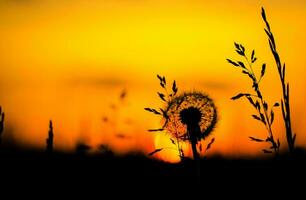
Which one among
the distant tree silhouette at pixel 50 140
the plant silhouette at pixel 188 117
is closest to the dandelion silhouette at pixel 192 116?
the plant silhouette at pixel 188 117

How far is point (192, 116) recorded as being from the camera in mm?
5371

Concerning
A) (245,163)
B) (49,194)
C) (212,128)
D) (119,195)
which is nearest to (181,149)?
(49,194)

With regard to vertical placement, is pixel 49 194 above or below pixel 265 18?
below

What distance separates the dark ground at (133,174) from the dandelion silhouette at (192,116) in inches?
11.3

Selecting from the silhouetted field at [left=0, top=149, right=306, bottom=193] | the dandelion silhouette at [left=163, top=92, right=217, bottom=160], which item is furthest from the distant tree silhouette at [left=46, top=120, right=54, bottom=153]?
the dandelion silhouette at [left=163, top=92, right=217, bottom=160]

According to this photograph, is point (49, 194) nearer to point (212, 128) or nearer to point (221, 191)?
point (212, 128)

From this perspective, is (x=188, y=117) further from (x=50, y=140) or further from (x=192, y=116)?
(x=50, y=140)

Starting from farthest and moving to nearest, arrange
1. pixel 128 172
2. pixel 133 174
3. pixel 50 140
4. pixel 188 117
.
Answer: pixel 133 174, pixel 128 172, pixel 188 117, pixel 50 140

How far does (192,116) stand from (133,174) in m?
2.24

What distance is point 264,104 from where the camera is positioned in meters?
3.48

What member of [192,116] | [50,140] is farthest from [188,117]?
[50,140]

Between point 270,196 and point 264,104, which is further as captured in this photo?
point 270,196

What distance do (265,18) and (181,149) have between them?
1088mm

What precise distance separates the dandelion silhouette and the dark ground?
287mm
